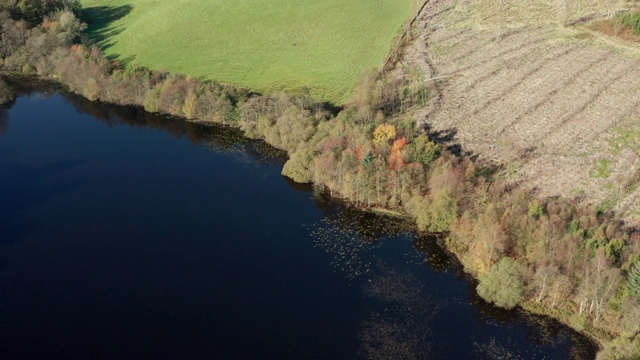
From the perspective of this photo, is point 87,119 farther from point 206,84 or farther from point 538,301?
point 538,301

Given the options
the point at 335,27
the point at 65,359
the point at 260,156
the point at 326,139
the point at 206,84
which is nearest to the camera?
the point at 65,359

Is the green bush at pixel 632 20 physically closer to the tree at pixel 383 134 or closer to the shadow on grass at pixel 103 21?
the tree at pixel 383 134

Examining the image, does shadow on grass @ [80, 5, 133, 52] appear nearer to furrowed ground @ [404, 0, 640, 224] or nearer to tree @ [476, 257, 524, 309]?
furrowed ground @ [404, 0, 640, 224]

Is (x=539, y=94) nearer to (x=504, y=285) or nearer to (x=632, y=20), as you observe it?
(x=632, y=20)

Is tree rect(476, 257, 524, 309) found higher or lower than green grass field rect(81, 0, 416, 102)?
lower

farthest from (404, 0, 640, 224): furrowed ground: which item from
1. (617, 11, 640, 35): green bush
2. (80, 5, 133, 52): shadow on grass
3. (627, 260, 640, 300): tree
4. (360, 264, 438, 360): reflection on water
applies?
(80, 5, 133, 52): shadow on grass

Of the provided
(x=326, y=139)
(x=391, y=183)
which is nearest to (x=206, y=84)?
(x=326, y=139)
